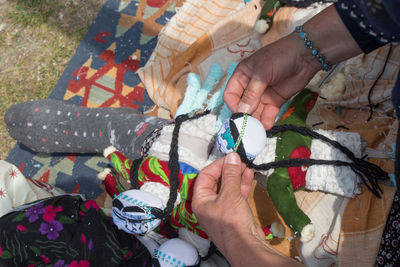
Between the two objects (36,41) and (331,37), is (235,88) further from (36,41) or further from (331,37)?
(36,41)

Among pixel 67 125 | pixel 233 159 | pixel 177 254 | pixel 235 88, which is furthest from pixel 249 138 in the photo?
pixel 67 125

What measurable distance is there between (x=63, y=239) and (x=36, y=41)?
1.30 metres

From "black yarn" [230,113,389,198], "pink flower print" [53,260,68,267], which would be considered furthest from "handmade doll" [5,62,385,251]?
"pink flower print" [53,260,68,267]

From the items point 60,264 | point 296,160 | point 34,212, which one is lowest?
point 60,264

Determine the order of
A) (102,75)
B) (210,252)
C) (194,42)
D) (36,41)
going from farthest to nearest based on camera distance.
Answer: (36,41) < (102,75) < (194,42) < (210,252)

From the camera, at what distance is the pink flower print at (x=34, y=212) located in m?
1.00

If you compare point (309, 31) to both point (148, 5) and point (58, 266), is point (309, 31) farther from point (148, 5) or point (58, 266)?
point (148, 5)

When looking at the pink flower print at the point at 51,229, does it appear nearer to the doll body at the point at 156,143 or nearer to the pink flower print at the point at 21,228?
the pink flower print at the point at 21,228

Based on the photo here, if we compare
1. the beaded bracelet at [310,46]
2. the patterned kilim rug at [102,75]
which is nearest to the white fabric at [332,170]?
the beaded bracelet at [310,46]

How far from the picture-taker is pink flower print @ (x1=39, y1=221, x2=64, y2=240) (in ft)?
3.24

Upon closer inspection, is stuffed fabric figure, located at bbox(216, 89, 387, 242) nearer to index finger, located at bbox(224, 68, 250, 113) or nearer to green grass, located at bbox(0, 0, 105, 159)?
index finger, located at bbox(224, 68, 250, 113)

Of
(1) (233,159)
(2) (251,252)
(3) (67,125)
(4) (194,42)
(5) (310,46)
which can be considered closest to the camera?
(2) (251,252)

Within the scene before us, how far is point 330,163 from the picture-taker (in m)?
0.91

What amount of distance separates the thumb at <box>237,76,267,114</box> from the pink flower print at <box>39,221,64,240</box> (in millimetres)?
646
